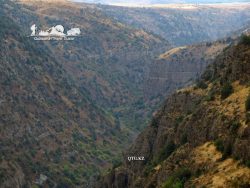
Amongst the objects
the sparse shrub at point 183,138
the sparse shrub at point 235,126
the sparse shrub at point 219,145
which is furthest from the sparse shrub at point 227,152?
the sparse shrub at point 183,138

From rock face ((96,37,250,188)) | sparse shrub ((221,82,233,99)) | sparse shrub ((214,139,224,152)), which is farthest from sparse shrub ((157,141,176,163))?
sparse shrub ((214,139,224,152))

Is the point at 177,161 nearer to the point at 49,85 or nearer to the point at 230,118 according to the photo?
the point at 230,118

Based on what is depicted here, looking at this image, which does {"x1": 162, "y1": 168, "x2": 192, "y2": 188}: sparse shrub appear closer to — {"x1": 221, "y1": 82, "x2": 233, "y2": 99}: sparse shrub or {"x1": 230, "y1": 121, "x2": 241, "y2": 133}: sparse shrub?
{"x1": 230, "y1": 121, "x2": 241, "y2": 133}: sparse shrub

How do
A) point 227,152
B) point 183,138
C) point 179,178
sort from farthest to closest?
point 183,138
point 179,178
point 227,152

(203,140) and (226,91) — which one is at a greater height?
(226,91)

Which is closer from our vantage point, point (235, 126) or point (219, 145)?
point (235, 126)

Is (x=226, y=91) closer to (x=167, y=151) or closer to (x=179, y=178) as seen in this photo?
(x=167, y=151)

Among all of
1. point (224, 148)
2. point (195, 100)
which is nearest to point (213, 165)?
point (224, 148)

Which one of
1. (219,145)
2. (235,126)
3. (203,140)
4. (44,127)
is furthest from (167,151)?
(44,127)
